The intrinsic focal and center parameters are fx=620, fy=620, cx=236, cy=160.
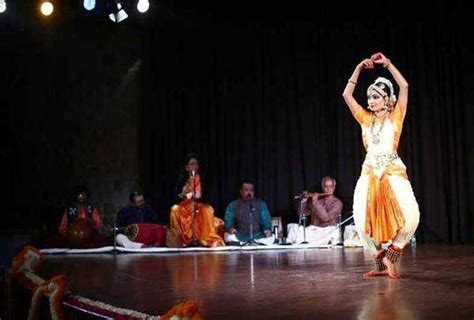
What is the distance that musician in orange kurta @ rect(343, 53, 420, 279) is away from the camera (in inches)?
166

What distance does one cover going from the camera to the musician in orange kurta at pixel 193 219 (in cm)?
818

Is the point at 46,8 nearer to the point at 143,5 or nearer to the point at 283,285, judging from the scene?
the point at 143,5

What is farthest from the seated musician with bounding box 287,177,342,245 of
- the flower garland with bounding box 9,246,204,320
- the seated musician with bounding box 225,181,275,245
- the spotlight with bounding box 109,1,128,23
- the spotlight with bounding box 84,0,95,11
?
the flower garland with bounding box 9,246,204,320

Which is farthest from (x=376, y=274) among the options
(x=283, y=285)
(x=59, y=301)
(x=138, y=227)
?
(x=138, y=227)

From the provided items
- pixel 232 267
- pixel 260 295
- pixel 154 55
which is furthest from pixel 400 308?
pixel 154 55

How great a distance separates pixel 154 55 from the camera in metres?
9.85

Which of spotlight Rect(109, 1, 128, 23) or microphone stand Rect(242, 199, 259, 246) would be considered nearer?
microphone stand Rect(242, 199, 259, 246)

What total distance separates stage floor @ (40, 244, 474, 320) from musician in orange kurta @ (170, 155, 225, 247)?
168 cm

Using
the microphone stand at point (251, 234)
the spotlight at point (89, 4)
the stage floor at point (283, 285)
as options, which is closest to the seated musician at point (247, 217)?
the microphone stand at point (251, 234)

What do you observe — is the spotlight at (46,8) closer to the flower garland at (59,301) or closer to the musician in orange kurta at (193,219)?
the musician in orange kurta at (193,219)

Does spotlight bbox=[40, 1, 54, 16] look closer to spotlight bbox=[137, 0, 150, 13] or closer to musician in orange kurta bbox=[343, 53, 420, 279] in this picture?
spotlight bbox=[137, 0, 150, 13]

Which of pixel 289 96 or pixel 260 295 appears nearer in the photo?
pixel 260 295

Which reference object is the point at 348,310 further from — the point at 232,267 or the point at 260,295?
the point at 232,267

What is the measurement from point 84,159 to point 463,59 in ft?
19.1
